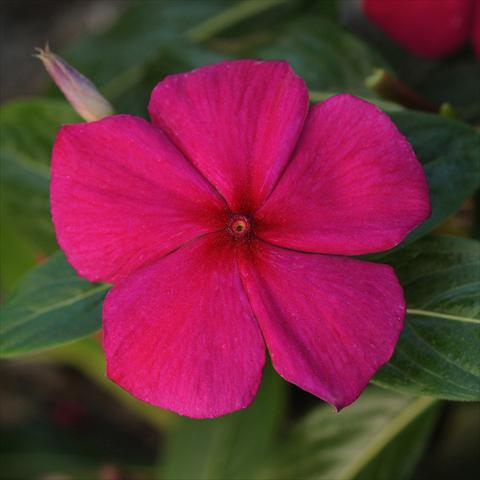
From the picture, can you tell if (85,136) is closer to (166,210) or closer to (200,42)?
(166,210)

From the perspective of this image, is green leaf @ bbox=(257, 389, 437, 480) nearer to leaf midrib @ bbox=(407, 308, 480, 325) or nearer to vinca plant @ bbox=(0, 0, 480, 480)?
vinca plant @ bbox=(0, 0, 480, 480)

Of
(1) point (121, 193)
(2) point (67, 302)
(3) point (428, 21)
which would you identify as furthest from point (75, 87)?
(3) point (428, 21)

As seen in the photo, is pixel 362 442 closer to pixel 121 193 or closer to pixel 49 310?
pixel 49 310

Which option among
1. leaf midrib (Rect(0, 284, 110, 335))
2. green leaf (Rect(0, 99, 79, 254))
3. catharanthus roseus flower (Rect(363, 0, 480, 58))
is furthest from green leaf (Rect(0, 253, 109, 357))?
catharanthus roseus flower (Rect(363, 0, 480, 58))

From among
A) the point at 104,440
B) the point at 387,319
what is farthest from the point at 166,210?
the point at 104,440

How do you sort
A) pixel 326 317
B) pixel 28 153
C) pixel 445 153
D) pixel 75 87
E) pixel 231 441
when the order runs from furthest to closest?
1. pixel 231 441
2. pixel 28 153
3. pixel 445 153
4. pixel 75 87
5. pixel 326 317

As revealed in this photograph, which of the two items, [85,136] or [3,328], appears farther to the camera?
[3,328]

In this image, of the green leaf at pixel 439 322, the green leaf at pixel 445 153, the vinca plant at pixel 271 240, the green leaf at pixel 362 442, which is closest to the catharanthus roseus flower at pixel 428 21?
the vinca plant at pixel 271 240
